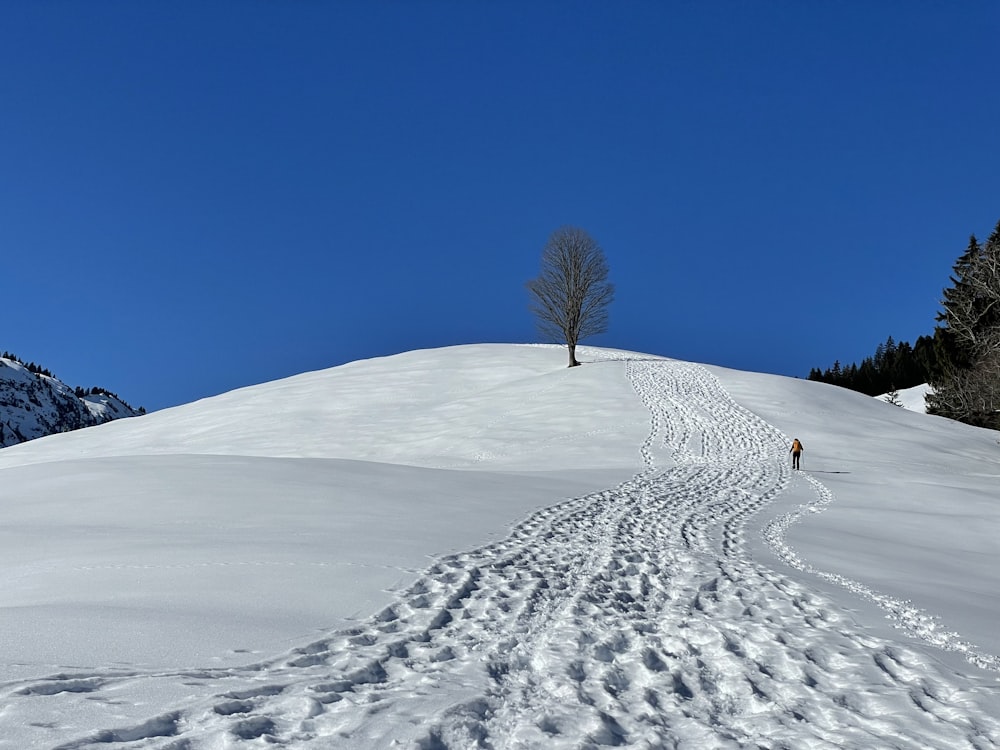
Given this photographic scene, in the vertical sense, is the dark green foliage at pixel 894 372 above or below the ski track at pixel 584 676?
above

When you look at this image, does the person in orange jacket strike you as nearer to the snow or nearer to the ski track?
the ski track

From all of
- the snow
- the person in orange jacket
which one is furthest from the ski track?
the snow

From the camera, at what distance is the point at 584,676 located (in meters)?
4.34

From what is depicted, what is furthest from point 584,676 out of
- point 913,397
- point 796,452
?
point 913,397

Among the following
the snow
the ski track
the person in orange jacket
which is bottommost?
the ski track

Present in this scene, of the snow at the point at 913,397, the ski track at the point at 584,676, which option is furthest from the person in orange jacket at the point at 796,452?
the snow at the point at 913,397

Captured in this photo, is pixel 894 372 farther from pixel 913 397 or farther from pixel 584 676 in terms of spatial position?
pixel 584 676

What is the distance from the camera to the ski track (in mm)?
3357

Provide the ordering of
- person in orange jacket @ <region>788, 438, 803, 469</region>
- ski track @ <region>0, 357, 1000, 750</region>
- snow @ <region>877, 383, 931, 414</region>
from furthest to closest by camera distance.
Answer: snow @ <region>877, 383, 931, 414</region>, person in orange jacket @ <region>788, 438, 803, 469</region>, ski track @ <region>0, 357, 1000, 750</region>

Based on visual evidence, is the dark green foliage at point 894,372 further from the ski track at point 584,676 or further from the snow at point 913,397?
the ski track at point 584,676

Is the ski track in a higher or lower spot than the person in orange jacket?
lower

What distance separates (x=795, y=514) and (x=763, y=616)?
8.50 meters

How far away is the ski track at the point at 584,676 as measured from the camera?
336 centimetres

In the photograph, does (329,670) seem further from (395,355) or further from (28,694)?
(395,355)
